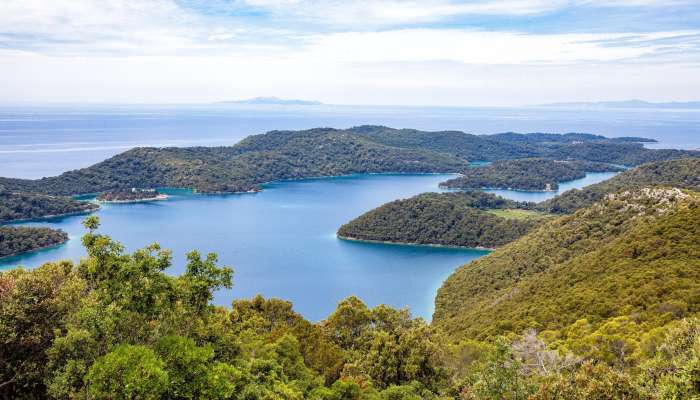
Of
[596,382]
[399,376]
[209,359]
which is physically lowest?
[399,376]

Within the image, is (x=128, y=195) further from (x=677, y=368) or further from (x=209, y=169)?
(x=677, y=368)

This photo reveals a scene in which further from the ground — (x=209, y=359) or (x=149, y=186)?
(x=209, y=359)

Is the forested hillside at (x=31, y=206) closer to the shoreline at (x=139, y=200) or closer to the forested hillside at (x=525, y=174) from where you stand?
the shoreline at (x=139, y=200)

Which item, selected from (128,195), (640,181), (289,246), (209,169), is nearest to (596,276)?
(289,246)

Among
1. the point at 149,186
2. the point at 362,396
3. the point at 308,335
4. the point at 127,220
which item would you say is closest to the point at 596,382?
the point at 362,396

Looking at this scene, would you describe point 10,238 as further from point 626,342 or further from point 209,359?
point 626,342

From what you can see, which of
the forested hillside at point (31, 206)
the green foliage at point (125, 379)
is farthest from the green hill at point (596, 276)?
the forested hillside at point (31, 206)

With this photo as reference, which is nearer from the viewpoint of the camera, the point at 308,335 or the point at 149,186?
the point at 308,335
